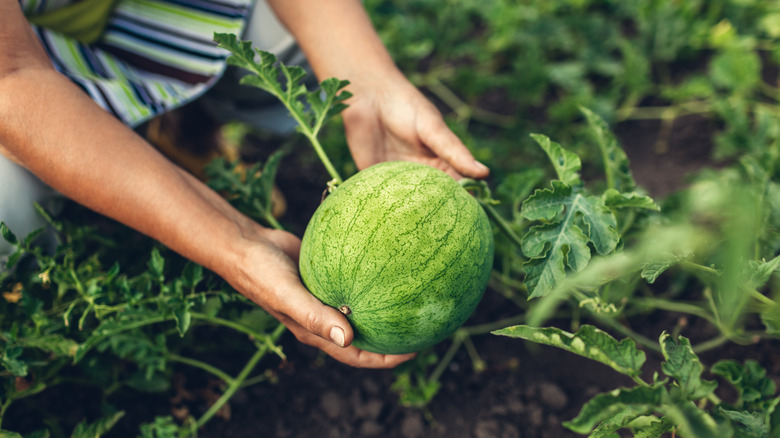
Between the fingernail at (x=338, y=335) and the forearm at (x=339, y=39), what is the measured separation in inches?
45.0

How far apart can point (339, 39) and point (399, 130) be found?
516mm

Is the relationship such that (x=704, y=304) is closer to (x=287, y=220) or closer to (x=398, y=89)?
(x=398, y=89)

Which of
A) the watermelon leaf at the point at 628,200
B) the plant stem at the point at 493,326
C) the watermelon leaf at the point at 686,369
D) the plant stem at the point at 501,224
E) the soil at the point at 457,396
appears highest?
A: the watermelon leaf at the point at 628,200

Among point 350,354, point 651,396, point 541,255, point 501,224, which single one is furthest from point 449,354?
point 651,396

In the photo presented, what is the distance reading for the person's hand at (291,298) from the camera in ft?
4.73

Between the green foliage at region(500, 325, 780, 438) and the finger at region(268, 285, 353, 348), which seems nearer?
the green foliage at region(500, 325, 780, 438)

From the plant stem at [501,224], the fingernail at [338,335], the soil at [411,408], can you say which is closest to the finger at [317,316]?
the fingernail at [338,335]

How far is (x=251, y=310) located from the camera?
2.05m

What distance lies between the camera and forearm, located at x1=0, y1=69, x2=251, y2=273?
1.60 metres

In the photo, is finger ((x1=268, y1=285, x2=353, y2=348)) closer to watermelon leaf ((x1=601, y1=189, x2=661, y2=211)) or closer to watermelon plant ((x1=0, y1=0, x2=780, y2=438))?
watermelon plant ((x1=0, y1=0, x2=780, y2=438))

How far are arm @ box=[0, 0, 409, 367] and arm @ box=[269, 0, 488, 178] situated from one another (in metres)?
0.68

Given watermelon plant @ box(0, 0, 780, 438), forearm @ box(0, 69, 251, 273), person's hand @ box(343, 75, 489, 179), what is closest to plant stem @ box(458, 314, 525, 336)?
watermelon plant @ box(0, 0, 780, 438)

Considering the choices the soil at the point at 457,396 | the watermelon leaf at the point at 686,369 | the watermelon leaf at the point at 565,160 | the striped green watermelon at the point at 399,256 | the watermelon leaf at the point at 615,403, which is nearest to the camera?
the watermelon leaf at the point at 615,403

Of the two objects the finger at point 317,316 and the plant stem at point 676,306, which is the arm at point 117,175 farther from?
the plant stem at point 676,306
